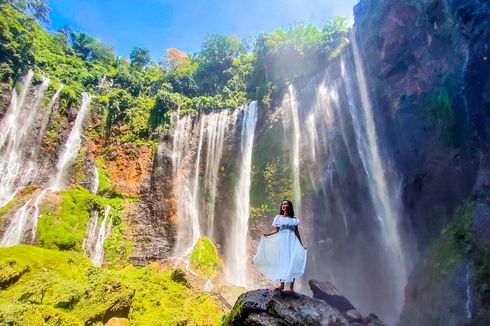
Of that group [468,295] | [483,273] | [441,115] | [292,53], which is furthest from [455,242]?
[292,53]

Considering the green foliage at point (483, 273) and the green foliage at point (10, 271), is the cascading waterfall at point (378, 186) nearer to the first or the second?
the green foliage at point (483, 273)

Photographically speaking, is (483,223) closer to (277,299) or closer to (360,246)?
(277,299)

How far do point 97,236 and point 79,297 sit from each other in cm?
1127

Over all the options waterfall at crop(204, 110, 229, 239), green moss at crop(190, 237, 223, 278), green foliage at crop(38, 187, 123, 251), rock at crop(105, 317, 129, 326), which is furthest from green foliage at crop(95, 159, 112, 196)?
rock at crop(105, 317, 129, 326)

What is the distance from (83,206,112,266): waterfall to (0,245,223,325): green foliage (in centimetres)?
665

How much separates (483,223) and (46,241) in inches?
725

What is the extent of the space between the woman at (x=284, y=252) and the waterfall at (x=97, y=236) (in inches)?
606

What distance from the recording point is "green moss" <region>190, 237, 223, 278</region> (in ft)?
55.5

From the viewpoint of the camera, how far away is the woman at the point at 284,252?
206 inches

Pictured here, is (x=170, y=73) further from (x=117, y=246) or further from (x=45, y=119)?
(x=117, y=246)

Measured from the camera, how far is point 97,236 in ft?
62.4

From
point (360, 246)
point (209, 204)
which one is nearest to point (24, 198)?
point (209, 204)

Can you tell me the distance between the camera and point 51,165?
2162cm

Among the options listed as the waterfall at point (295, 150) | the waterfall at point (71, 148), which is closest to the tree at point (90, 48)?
the waterfall at point (71, 148)
